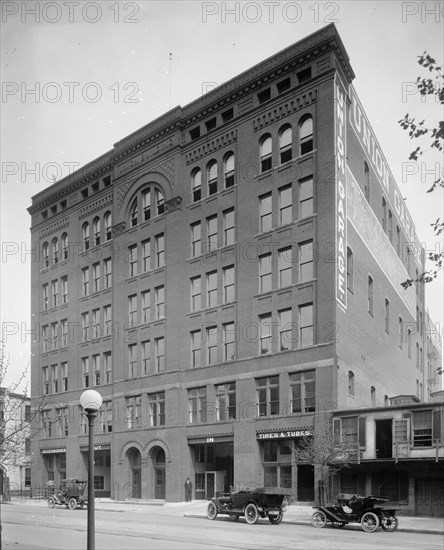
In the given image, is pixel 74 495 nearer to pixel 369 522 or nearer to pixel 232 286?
pixel 232 286

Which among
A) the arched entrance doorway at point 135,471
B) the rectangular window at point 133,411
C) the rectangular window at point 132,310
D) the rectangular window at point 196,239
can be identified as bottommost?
the arched entrance doorway at point 135,471

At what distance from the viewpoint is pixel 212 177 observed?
45469 mm

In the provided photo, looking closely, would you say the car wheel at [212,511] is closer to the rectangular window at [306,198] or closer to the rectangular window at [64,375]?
the rectangular window at [306,198]

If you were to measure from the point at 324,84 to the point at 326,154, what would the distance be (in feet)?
12.9

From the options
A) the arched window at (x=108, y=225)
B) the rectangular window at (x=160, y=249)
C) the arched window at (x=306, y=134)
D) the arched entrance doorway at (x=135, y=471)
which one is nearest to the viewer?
the arched window at (x=306, y=134)

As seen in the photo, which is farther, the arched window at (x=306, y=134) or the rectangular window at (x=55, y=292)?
the rectangular window at (x=55, y=292)

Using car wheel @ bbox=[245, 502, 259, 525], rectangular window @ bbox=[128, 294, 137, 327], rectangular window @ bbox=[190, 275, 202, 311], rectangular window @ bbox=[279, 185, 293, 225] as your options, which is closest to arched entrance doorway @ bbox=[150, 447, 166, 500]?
rectangular window @ bbox=[128, 294, 137, 327]

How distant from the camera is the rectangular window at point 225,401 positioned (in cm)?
4181

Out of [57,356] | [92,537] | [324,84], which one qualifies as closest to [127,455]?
[57,356]

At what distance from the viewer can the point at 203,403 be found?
144 ft

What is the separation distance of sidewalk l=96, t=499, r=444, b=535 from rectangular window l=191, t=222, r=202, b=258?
A: 15.2 metres

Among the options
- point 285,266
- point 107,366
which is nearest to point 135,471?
point 107,366

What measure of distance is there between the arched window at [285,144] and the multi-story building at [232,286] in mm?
130

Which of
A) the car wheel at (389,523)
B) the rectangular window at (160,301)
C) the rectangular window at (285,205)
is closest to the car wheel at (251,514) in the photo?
the car wheel at (389,523)
